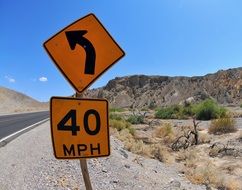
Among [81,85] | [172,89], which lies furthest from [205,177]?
[172,89]

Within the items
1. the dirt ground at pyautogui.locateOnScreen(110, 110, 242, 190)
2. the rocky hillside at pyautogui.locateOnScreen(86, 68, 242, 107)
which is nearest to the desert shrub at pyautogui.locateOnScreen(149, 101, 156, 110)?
the rocky hillside at pyautogui.locateOnScreen(86, 68, 242, 107)

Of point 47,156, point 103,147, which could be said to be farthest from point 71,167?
point 103,147

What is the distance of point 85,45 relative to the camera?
5.21 meters

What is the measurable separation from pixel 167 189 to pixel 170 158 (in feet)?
23.8

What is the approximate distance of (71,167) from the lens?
11.2m

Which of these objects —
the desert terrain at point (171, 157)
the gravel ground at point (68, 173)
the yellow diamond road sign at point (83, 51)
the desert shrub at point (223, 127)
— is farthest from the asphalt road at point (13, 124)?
the yellow diamond road sign at point (83, 51)

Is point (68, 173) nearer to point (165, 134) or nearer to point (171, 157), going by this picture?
point (171, 157)

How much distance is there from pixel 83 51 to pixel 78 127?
875 millimetres

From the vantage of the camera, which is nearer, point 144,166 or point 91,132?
point 91,132

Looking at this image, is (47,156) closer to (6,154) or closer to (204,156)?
(6,154)

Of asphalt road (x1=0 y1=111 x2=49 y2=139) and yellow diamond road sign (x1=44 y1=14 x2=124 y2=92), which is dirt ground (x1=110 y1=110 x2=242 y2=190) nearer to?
asphalt road (x1=0 y1=111 x2=49 y2=139)

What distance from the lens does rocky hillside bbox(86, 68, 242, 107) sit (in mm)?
87938

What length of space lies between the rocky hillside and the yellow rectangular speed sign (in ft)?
239

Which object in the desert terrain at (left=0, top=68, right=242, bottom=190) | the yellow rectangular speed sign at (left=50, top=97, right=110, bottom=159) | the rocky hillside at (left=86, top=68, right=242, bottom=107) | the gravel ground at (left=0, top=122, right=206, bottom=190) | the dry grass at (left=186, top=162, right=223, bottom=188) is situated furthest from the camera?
the rocky hillside at (left=86, top=68, right=242, bottom=107)
